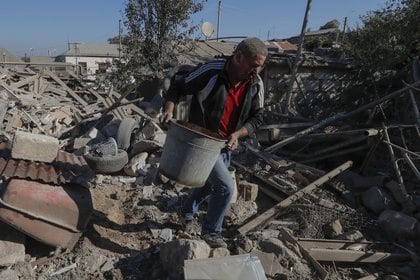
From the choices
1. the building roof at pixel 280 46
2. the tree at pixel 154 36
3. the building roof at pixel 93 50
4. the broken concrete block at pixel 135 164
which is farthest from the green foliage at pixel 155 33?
the building roof at pixel 93 50

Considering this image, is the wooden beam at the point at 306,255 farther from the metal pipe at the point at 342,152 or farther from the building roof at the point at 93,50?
the building roof at the point at 93,50

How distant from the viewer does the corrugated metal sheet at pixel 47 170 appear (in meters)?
3.60

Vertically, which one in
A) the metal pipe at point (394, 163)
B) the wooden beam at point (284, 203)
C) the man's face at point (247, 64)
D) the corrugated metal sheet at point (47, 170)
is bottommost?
the wooden beam at point (284, 203)

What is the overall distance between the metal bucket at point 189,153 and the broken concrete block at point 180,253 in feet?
1.74

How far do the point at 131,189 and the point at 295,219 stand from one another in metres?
2.28

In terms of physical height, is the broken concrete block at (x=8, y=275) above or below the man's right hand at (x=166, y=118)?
below

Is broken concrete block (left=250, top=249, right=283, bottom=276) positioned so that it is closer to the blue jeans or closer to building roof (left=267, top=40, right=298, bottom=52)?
the blue jeans

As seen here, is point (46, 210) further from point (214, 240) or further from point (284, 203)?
point (284, 203)

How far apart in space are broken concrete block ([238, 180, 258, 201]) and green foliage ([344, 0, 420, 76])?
6.28 meters

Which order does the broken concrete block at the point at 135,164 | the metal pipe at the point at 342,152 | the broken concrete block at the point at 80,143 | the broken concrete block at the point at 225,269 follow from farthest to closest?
1. the broken concrete block at the point at 80,143
2. the metal pipe at the point at 342,152
3. the broken concrete block at the point at 135,164
4. the broken concrete block at the point at 225,269

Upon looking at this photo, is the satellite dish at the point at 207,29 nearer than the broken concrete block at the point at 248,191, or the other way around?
the broken concrete block at the point at 248,191

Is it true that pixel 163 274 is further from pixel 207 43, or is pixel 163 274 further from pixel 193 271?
pixel 207 43

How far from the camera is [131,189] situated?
18.5 feet

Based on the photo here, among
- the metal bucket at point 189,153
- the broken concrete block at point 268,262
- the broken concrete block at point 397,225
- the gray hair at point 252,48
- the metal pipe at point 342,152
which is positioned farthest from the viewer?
A: the metal pipe at point 342,152
